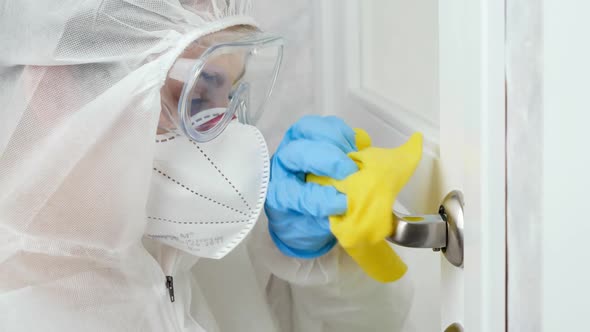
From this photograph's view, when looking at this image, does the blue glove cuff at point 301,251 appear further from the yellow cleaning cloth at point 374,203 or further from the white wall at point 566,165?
the white wall at point 566,165

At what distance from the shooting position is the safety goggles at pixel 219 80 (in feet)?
1.69

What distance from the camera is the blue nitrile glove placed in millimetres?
547

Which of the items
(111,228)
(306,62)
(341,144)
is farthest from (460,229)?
(306,62)

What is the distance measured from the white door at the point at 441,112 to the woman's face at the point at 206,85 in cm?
20

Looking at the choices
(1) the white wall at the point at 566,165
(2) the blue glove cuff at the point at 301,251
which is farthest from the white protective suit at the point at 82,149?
(1) the white wall at the point at 566,165

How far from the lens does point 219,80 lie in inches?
22.3


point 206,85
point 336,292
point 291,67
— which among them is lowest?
point 336,292

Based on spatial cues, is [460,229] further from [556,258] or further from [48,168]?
[48,168]

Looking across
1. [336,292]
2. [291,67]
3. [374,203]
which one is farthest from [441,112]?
[291,67]

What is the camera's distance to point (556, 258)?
34 centimetres

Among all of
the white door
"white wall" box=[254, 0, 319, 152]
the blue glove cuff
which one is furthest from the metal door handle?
"white wall" box=[254, 0, 319, 152]

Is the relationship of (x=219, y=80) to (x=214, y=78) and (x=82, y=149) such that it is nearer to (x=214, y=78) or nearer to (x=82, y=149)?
(x=214, y=78)

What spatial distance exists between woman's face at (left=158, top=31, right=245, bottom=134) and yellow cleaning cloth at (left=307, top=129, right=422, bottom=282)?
12 centimetres

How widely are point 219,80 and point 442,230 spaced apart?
0.25 m
